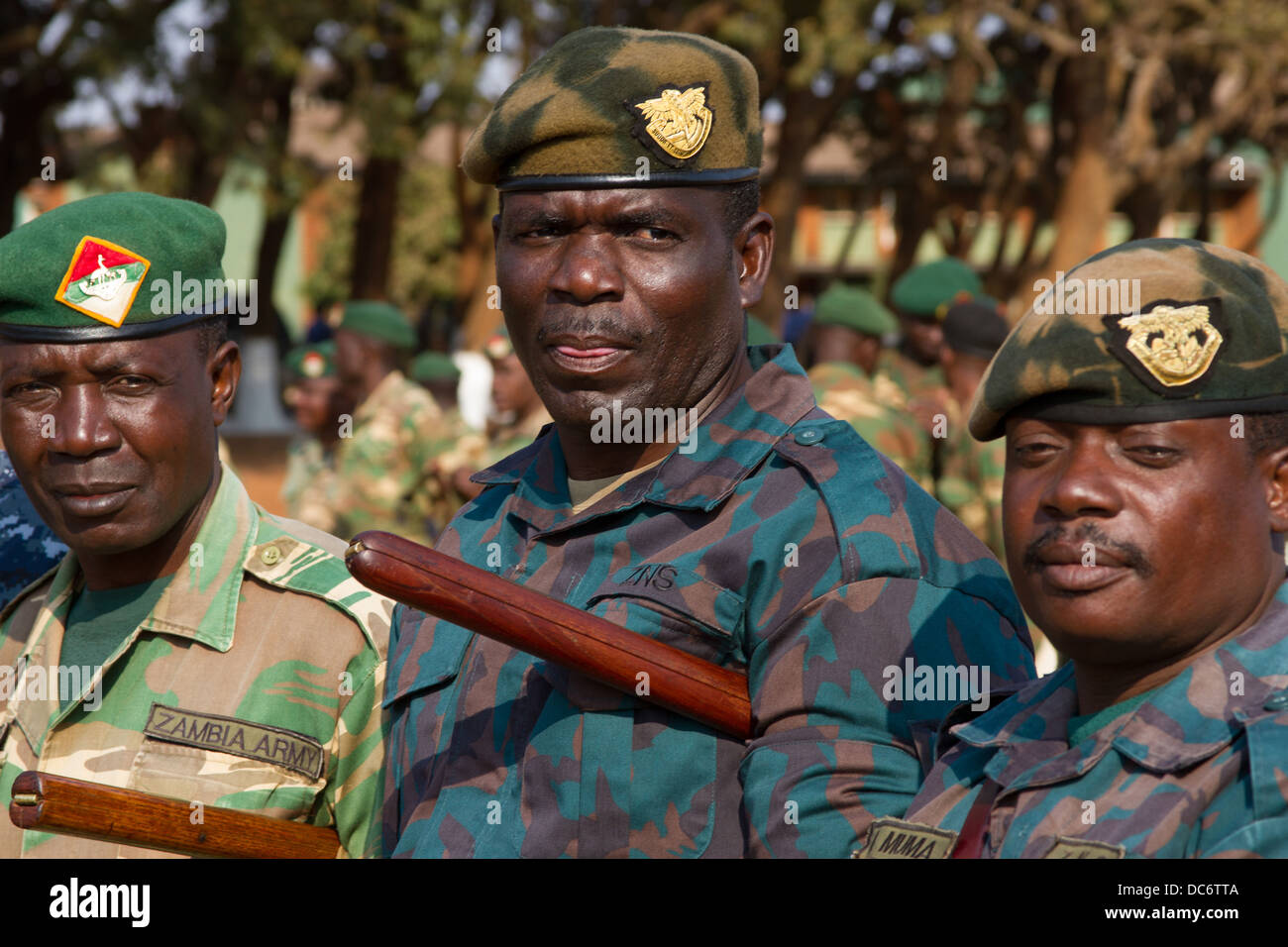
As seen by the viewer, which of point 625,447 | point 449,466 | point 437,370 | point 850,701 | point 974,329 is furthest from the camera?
point 437,370

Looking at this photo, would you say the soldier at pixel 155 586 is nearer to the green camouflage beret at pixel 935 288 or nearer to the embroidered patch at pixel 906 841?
the embroidered patch at pixel 906 841

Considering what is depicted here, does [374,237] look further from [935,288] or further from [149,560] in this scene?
[149,560]

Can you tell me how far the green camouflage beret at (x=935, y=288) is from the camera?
8.02 m

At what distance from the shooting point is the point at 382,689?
2.84 meters

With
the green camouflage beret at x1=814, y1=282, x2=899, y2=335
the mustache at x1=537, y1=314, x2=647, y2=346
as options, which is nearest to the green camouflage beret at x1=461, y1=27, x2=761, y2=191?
the mustache at x1=537, y1=314, x2=647, y2=346

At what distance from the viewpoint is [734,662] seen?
225cm

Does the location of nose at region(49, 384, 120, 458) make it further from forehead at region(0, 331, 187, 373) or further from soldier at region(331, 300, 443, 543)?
soldier at region(331, 300, 443, 543)

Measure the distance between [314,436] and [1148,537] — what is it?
7.52m

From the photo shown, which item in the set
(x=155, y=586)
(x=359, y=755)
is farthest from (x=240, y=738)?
(x=155, y=586)

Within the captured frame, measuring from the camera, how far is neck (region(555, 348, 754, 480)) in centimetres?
249

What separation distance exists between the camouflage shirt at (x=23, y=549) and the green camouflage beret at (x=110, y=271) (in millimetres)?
721

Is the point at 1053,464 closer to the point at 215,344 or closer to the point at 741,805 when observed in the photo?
the point at 741,805

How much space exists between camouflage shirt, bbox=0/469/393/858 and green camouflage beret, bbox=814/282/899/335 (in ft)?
19.0

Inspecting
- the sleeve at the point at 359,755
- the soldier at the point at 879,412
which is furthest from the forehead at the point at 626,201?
the soldier at the point at 879,412
